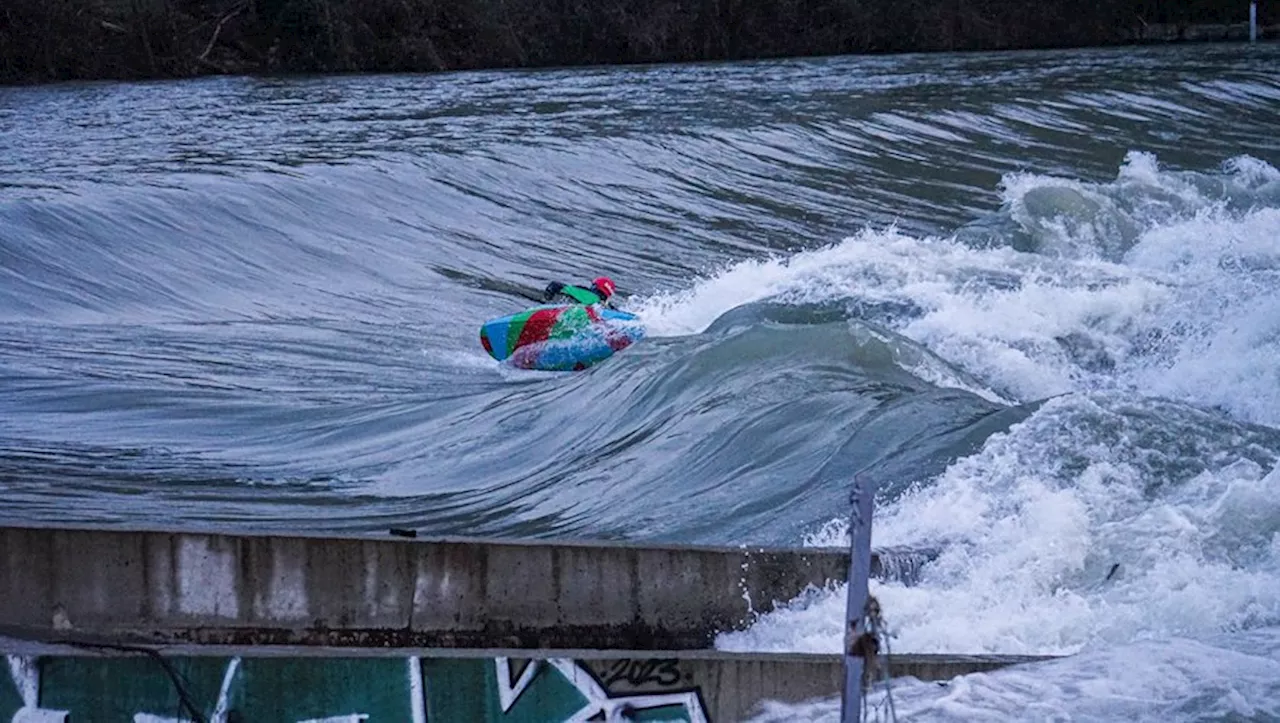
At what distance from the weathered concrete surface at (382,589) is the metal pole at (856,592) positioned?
3.89 meters

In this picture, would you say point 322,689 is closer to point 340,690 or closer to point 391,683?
point 340,690

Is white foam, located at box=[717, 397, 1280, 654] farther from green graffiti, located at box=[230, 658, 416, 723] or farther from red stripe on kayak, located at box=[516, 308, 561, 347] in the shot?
red stripe on kayak, located at box=[516, 308, 561, 347]

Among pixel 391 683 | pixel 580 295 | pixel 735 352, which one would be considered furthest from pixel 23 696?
pixel 580 295

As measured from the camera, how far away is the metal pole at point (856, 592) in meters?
4.60

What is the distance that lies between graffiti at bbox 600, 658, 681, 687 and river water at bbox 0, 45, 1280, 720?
Result: 0.57 m

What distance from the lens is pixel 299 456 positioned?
13.8 meters

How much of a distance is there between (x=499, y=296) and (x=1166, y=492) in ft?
42.3

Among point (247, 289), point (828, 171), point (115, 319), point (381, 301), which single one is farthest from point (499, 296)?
point (828, 171)

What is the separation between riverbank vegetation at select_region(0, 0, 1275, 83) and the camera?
2028 inches

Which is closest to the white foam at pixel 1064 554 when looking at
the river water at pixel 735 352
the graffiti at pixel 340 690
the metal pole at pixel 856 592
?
the river water at pixel 735 352

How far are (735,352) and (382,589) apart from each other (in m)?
7.62

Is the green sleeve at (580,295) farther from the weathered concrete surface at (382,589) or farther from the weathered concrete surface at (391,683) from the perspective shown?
the weathered concrete surface at (391,683)

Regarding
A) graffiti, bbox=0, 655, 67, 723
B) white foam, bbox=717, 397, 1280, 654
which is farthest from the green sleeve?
graffiti, bbox=0, 655, 67, 723

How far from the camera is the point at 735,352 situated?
15750 mm
